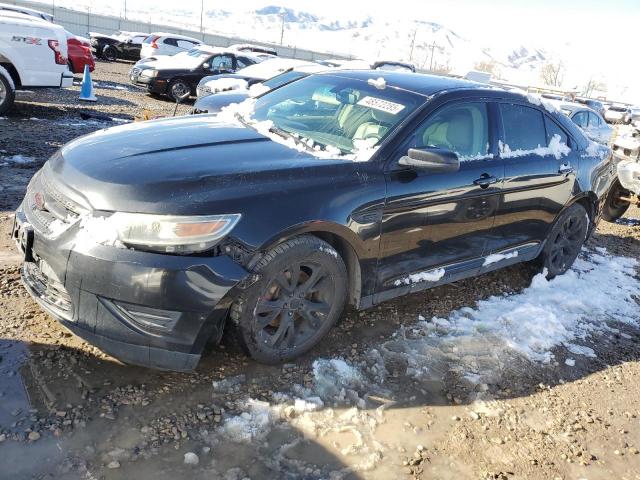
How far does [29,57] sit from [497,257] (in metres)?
8.34

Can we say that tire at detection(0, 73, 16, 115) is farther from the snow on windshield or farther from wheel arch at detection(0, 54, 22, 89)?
the snow on windshield

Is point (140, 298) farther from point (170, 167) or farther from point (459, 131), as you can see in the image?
point (459, 131)

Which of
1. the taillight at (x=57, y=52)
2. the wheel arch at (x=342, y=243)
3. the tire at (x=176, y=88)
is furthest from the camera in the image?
the tire at (x=176, y=88)

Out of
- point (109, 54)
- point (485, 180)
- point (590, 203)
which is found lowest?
point (109, 54)

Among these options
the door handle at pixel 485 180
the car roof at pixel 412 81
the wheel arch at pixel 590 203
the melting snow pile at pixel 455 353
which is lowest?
the melting snow pile at pixel 455 353

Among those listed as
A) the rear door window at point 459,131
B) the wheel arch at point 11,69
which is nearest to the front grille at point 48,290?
the rear door window at point 459,131

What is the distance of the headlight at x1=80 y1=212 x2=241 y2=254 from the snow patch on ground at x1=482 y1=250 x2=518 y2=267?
2.49m

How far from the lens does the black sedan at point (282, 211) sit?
8.65 ft

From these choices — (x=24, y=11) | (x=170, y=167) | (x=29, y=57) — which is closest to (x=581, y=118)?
(x=29, y=57)

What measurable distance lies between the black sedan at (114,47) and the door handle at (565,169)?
26313 mm

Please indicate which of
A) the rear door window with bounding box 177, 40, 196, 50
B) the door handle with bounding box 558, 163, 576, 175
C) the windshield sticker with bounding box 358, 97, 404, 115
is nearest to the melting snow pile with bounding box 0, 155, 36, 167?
the windshield sticker with bounding box 358, 97, 404, 115

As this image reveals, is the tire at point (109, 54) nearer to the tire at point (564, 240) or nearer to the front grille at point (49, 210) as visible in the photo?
the tire at point (564, 240)

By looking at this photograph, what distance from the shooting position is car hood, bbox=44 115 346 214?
8.78 feet

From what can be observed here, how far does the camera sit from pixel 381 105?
375cm
